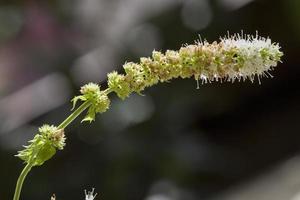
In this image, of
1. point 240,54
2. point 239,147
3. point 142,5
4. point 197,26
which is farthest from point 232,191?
point 240,54

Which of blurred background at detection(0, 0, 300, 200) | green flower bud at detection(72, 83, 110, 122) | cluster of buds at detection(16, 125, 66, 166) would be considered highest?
blurred background at detection(0, 0, 300, 200)

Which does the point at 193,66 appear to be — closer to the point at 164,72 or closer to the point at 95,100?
the point at 164,72

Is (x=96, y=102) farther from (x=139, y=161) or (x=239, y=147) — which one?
(x=239, y=147)

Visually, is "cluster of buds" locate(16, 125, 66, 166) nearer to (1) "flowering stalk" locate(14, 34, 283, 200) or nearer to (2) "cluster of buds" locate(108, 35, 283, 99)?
(1) "flowering stalk" locate(14, 34, 283, 200)

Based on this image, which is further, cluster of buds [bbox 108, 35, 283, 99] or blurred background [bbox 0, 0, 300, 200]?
blurred background [bbox 0, 0, 300, 200]

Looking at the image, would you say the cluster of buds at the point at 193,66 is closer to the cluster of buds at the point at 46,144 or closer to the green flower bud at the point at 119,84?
the green flower bud at the point at 119,84

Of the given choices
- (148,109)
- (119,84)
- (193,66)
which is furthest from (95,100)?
(148,109)

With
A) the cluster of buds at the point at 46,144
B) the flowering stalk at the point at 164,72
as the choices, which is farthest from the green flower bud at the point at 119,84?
the cluster of buds at the point at 46,144

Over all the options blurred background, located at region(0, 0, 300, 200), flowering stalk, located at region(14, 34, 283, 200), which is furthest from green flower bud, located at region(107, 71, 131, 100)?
blurred background, located at region(0, 0, 300, 200)
